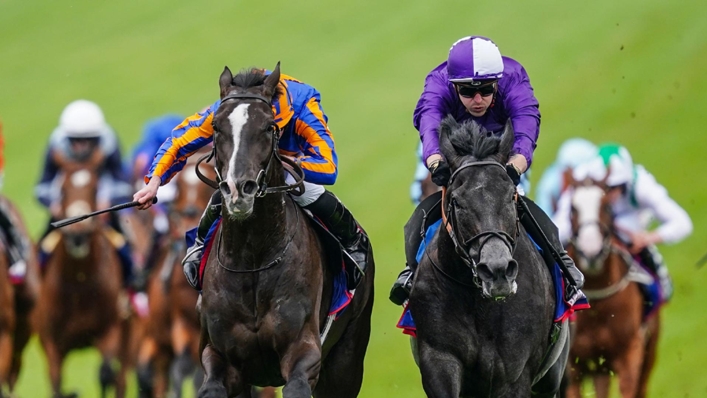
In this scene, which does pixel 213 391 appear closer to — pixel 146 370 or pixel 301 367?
pixel 301 367

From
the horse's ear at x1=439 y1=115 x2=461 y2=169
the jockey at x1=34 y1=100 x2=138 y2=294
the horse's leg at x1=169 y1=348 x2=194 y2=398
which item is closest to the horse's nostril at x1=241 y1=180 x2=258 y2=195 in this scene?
the horse's ear at x1=439 y1=115 x2=461 y2=169

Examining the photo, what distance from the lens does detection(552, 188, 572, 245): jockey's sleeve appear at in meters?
12.4

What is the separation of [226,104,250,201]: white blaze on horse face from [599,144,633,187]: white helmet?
6455 mm

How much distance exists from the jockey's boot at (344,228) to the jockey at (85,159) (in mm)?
5896

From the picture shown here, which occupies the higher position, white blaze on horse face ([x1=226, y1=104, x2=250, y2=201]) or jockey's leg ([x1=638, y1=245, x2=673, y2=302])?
jockey's leg ([x1=638, y1=245, x2=673, y2=302])

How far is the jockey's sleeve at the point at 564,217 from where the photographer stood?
12.4 m

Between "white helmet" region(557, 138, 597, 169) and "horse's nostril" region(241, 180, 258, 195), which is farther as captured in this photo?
"white helmet" region(557, 138, 597, 169)

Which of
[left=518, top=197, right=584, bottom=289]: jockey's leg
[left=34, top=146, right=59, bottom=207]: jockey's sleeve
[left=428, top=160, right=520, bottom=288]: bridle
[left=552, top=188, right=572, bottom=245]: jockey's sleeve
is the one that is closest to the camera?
[left=428, top=160, right=520, bottom=288]: bridle

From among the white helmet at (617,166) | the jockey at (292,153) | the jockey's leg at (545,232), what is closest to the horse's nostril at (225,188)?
the jockey at (292,153)

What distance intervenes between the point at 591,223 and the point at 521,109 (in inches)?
181

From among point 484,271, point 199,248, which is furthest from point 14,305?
point 484,271

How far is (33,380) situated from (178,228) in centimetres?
570

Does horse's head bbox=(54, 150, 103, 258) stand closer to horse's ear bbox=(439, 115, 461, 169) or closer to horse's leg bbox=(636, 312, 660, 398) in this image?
horse's leg bbox=(636, 312, 660, 398)

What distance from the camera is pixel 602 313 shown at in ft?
39.9
